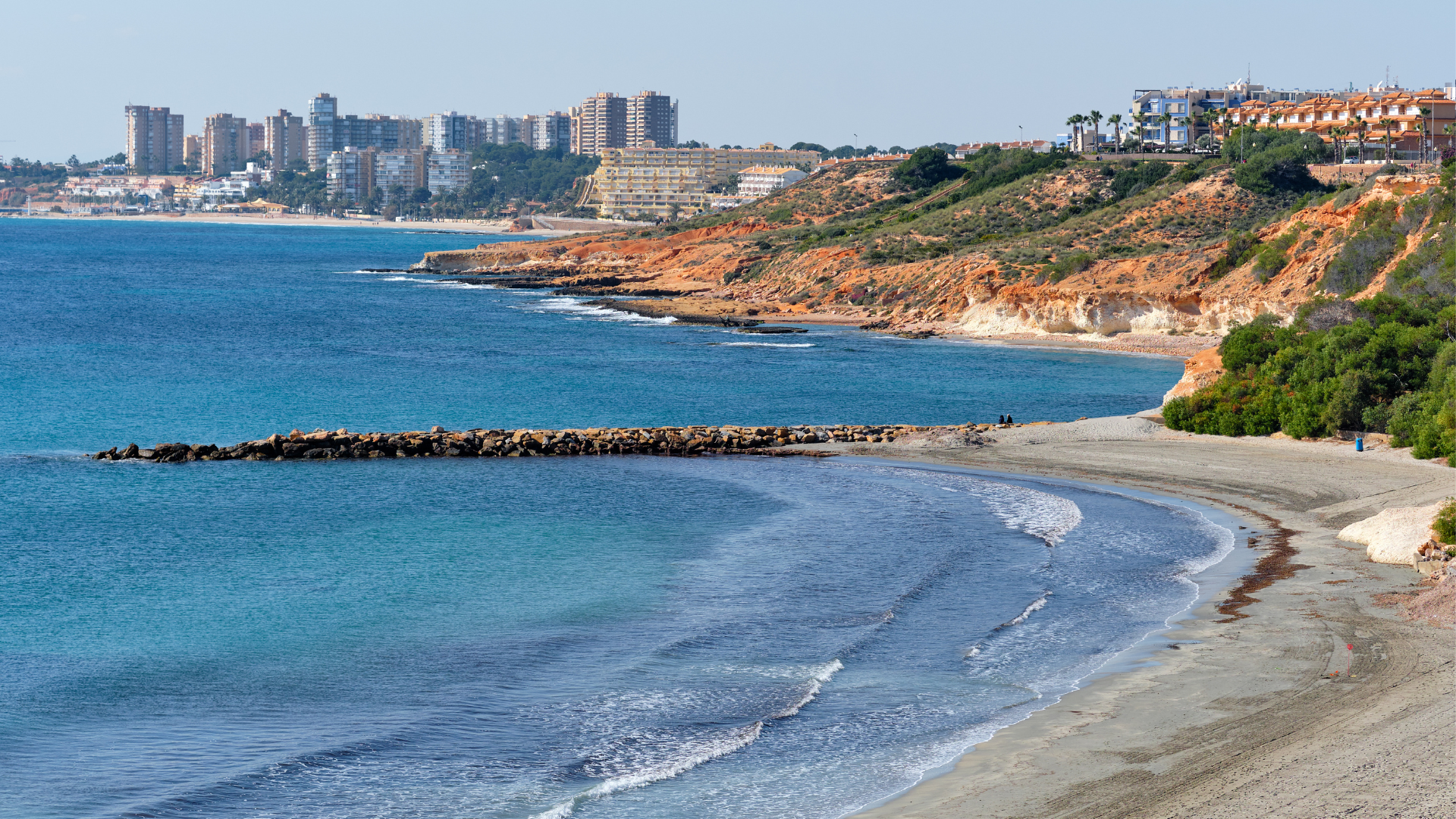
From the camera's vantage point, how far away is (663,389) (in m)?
55.4

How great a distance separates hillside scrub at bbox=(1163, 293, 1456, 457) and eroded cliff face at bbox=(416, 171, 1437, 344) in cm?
1844

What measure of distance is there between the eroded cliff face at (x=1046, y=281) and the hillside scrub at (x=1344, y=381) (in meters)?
18.4

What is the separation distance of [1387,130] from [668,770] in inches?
4416

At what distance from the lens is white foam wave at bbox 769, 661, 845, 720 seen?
1738cm

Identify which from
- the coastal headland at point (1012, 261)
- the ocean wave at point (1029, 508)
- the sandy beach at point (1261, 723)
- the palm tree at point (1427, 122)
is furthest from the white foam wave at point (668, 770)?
the palm tree at point (1427, 122)

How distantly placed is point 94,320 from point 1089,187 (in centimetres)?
7671

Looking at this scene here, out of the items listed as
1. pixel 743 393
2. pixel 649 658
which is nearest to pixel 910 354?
pixel 743 393

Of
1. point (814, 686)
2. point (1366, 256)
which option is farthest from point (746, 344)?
point (814, 686)

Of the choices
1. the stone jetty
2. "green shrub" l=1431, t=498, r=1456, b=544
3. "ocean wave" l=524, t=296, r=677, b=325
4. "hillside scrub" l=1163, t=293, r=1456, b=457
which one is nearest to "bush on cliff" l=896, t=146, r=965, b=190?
"ocean wave" l=524, t=296, r=677, b=325

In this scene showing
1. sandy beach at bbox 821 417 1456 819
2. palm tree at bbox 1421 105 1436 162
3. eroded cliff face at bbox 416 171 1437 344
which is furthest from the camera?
palm tree at bbox 1421 105 1436 162

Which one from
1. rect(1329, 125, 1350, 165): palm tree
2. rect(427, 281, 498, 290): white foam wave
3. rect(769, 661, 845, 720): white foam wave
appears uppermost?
rect(1329, 125, 1350, 165): palm tree

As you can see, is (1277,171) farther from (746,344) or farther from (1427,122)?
(746,344)

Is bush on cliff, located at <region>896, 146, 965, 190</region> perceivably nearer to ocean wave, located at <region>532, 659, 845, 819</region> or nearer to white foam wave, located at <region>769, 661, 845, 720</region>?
white foam wave, located at <region>769, 661, 845, 720</region>

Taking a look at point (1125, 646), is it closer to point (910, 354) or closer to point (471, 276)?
point (910, 354)
